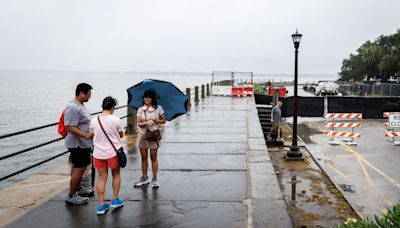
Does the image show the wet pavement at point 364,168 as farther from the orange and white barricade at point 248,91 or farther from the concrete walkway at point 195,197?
the orange and white barricade at point 248,91

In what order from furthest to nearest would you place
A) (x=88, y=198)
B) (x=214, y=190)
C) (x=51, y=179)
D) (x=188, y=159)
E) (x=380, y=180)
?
1. (x=380, y=180)
2. (x=188, y=159)
3. (x=51, y=179)
4. (x=214, y=190)
5. (x=88, y=198)

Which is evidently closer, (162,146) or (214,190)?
(214,190)

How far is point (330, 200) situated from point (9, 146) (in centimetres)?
2448

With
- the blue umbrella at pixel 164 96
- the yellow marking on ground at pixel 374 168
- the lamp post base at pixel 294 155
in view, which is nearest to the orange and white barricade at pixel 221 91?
the yellow marking on ground at pixel 374 168

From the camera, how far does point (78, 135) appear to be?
16.6ft

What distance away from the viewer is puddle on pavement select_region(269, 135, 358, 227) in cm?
604

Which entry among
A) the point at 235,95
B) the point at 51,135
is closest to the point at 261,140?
the point at 235,95

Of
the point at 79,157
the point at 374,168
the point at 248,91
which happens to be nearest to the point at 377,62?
the point at 248,91

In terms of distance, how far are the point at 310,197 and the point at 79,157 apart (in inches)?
188

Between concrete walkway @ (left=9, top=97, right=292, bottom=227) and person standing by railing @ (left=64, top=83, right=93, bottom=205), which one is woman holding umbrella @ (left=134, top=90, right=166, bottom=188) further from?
person standing by railing @ (left=64, top=83, right=93, bottom=205)

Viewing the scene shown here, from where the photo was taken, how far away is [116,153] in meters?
5.03

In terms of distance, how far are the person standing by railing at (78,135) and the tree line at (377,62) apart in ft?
177

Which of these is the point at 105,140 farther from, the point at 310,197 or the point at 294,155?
the point at 294,155

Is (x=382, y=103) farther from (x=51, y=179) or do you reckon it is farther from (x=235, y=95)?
(x=51, y=179)
